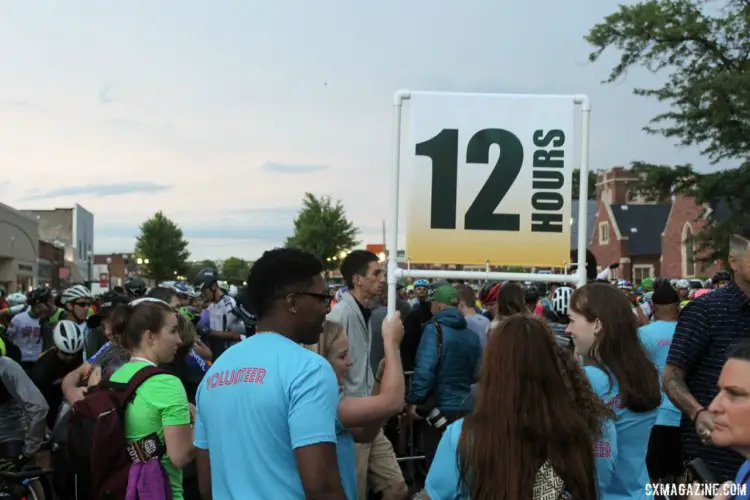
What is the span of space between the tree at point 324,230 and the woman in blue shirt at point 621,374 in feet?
216

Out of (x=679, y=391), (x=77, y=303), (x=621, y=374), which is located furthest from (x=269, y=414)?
(x=77, y=303)

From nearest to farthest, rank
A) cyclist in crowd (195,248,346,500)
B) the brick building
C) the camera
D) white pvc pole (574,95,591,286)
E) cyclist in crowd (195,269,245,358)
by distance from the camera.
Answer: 1. cyclist in crowd (195,248,346,500)
2. white pvc pole (574,95,591,286)
3. the camera
4. cyclist in crowd (195,269,245,358)
5. the brick building

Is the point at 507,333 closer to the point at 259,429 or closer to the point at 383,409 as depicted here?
the point at 383,409

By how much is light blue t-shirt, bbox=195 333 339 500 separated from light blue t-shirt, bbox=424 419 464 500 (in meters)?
0.37

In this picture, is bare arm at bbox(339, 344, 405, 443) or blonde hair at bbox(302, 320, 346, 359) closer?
bare arm at bbox(339, 344, 405, 443)

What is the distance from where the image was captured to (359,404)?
3.02m

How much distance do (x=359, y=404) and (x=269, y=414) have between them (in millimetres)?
371

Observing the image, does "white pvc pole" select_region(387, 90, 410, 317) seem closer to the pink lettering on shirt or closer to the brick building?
the pink lettering on shirt

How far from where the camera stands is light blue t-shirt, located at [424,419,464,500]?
2.75 metres

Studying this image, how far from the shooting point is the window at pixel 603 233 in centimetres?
7575

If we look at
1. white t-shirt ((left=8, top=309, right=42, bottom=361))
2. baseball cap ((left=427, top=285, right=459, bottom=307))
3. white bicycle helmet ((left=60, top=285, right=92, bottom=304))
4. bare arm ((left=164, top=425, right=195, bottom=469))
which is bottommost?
white t-shirt ((left=8, top=309, right=42, bottom=361))

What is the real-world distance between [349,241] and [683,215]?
27.6 m

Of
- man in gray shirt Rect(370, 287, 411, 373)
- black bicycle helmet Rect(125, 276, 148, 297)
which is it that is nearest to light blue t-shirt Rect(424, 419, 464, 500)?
man in gray shirt Rect(370, 287, 411, 373)

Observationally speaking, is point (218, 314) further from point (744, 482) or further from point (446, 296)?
point (744, 482)
